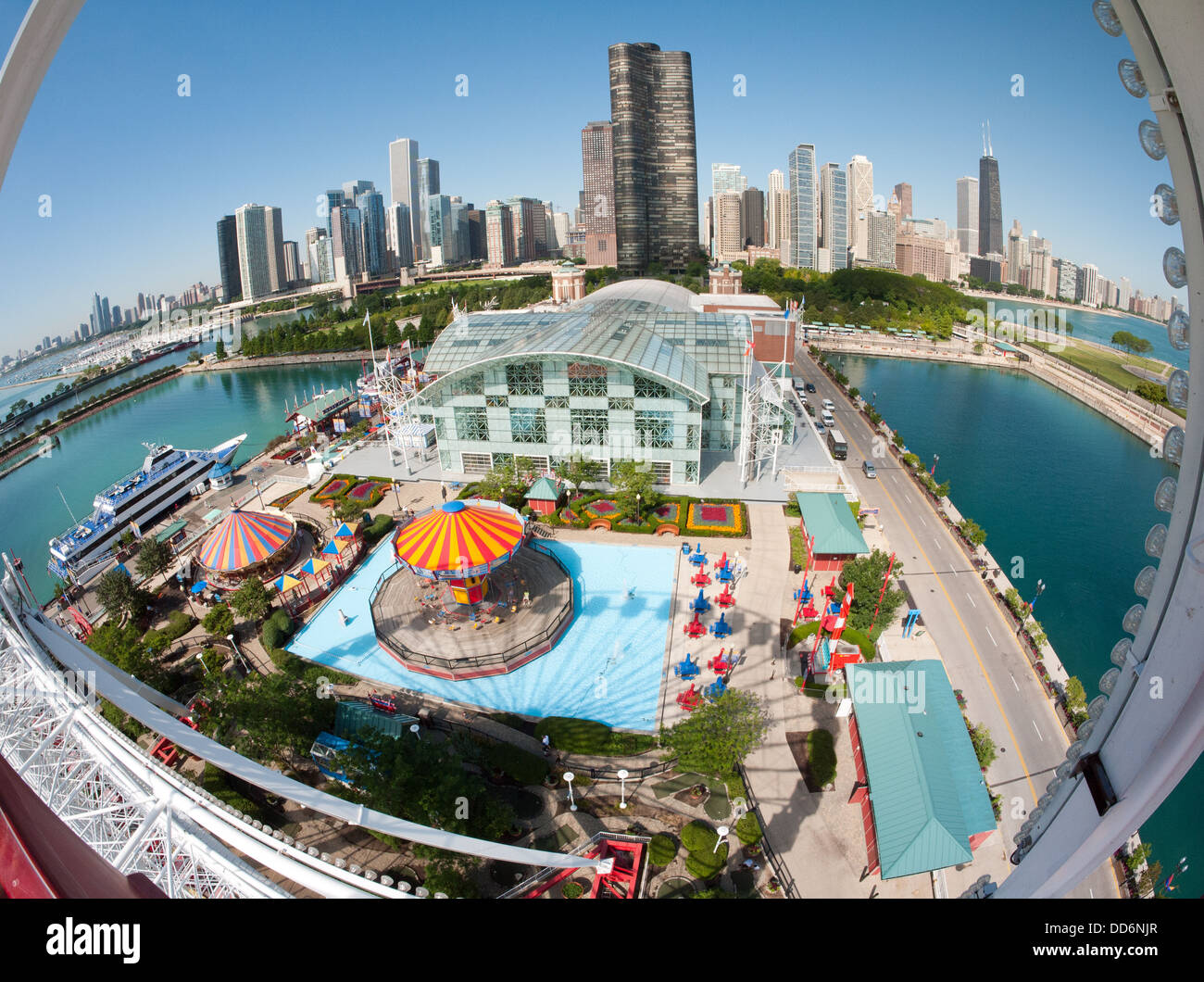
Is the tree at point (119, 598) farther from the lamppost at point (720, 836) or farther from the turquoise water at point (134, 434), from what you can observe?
the lamppost at point (720, 836)

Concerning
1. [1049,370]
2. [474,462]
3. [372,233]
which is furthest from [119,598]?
[372,233]

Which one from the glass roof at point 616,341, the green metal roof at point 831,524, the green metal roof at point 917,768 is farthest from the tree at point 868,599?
the glass roof at point 616,341

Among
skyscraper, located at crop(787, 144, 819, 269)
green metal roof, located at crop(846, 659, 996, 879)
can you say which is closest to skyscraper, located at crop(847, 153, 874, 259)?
skyscraper, located at crop(787, 144, 819, 269)

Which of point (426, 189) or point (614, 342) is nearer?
point (614, 342)

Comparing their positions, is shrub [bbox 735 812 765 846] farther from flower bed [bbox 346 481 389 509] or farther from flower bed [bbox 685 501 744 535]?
flower bed [bbox 346 481 389 509]

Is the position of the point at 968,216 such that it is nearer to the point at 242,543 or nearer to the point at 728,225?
the point at 728,225
